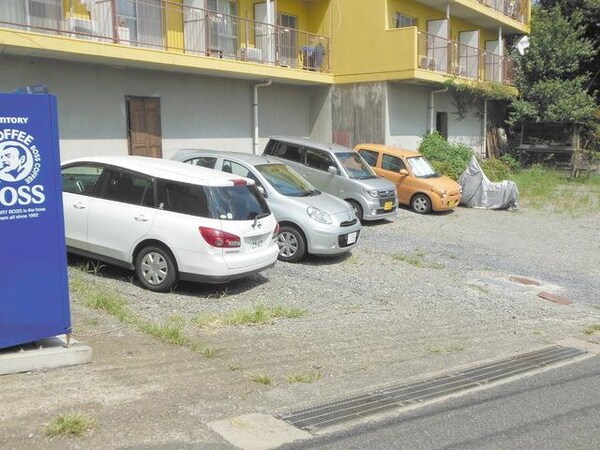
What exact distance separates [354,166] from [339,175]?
72 cm

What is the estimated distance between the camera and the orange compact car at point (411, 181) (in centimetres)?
1752

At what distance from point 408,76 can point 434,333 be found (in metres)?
14.5

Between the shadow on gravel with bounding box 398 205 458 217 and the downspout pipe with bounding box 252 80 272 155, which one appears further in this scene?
the downspout pipe with bounding box 252 80 272 155

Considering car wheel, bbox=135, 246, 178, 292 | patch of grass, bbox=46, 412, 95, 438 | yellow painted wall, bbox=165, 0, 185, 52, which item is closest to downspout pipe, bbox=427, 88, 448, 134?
yellow painted wall, bbox=165, 0, 185, 52

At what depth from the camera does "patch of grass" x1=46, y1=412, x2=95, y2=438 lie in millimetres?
4137

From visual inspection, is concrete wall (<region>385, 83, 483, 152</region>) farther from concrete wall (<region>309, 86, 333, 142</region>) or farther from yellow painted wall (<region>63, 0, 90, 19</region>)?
yellow painted wall (<region>63, 0, 90, 19</region>)

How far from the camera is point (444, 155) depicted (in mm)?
22562

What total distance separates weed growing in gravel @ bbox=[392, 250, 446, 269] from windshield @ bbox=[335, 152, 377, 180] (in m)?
2.99

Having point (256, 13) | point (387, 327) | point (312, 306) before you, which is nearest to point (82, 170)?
point (312, 306)

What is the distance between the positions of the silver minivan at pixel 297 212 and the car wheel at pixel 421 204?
6.46 m

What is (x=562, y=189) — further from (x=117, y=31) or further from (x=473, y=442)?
(x=473, y=442)

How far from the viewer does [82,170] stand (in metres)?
9.09

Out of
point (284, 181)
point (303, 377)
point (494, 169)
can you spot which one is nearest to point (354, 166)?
point (284, 181)

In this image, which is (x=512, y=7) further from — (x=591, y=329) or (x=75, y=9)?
(x=591, y=329)
